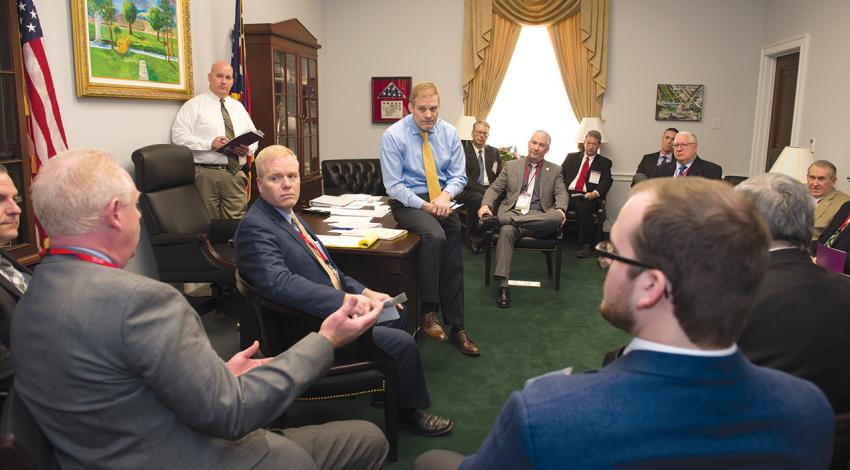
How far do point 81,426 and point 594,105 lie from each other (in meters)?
7.20

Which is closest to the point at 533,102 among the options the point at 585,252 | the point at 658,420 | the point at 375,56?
the point at 375,56

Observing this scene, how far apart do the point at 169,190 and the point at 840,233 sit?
13.5 feet

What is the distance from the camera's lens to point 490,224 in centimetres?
513

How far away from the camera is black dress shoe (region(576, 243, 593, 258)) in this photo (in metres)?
6.34

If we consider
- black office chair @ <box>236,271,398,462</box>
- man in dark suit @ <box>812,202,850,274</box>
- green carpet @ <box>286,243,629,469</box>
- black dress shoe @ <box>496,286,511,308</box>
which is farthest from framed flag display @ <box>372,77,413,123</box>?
black office chair @ <box>236,271,398,462</box>

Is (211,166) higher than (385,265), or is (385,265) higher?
(211,166)

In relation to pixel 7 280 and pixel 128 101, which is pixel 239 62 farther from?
pixel 7 280

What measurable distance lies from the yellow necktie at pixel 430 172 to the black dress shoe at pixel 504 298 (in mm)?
1192

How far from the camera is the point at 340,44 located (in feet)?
25.9

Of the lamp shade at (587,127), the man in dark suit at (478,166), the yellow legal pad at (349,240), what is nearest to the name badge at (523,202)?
the man in dark suit at (478,166)

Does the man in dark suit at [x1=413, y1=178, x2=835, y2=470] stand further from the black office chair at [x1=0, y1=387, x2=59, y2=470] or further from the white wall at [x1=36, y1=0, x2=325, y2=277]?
the white wall at [x1=36, y1=0, x2=325, y2=277]

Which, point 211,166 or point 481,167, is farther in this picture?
point 481,167

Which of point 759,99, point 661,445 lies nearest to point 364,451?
point 661,445

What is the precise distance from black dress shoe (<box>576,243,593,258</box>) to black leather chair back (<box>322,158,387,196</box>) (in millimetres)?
2140
